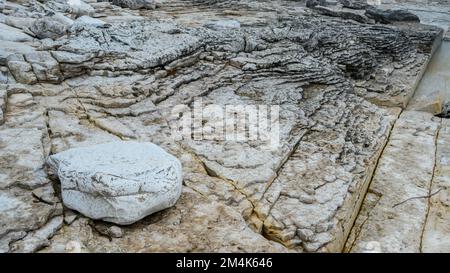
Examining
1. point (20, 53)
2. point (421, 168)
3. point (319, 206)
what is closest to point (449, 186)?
point (421, 168)

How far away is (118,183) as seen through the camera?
2.41 meters

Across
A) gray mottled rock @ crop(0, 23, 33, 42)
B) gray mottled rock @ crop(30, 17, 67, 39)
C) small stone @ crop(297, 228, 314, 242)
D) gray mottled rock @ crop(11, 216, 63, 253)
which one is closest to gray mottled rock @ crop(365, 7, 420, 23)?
gray mottled rock @ crop(30, 17, 67, 39)

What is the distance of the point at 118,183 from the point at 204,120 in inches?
72.9

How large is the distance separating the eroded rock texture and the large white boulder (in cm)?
11

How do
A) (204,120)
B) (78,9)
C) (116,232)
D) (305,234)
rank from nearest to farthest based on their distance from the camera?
(116,232) → (305,234) → (204,120) → (78,9)

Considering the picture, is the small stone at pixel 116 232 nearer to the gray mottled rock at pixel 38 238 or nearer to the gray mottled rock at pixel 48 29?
the gray mottled rock at pixel 38 238

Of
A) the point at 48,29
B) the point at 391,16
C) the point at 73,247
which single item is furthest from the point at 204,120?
the point at 391,16

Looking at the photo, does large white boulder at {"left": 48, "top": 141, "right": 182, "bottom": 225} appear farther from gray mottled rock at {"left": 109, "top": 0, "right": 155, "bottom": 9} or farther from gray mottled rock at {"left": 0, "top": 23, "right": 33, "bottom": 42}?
gray mottled rock at {"left": 109, "top": 0, "right": 155, "bottom": 9}

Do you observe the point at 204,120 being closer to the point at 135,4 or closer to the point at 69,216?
the point at 69,216

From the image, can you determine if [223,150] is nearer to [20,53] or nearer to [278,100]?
[278,100]

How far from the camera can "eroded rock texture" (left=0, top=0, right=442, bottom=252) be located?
2596 mm

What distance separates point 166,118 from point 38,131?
1176 mm

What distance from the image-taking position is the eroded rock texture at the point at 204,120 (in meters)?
2.60
